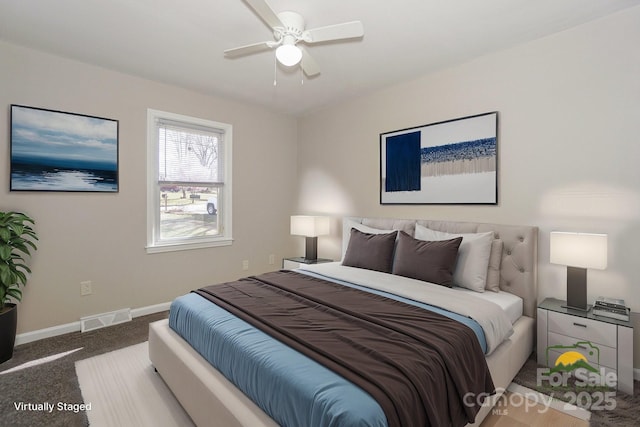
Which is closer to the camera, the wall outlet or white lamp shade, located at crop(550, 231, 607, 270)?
white lamp shade, located at crop(550, 231, 607, 270)

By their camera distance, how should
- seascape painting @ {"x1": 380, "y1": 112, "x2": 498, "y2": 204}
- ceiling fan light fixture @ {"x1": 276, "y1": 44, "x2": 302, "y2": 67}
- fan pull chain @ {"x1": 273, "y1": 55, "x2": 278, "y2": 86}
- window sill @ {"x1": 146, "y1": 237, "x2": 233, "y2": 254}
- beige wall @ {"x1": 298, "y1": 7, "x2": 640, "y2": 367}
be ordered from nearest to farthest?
ceiling fan light fixture @ {"x1": 276, "y1": 44, "x2": 302, "y2": 67}
beige wall @ {"x1": 298, "y1": 7, "x2": 640, "y2": 367}
seascape painting @ {"x1": 380, "y1": 112, "x2": 498, "y2": 204}
fan pull chain @ {"x1": 273, "y1": 55, "x2": 278, "y2": 86}
window sill @ {"x1": 146, "y1": 237, "x2": 233, "y2": 254}

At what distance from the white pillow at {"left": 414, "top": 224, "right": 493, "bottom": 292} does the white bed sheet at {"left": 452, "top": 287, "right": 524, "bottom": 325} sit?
0.20ft

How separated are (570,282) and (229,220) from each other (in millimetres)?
3560

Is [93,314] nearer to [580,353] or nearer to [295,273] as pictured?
[295,273]

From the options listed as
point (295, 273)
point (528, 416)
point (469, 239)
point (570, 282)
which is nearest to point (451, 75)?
point (469, 239)

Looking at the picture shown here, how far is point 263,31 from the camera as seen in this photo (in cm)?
243

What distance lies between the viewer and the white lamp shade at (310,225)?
157 inches

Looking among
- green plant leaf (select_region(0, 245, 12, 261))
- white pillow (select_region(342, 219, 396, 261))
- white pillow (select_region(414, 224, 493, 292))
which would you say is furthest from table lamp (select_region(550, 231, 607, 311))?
green plant leaf (select_region(0, 245, 12, 261))

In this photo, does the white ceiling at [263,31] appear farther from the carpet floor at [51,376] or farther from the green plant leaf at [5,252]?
the carpet floor at [51,376]

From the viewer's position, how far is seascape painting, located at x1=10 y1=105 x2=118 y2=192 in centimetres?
268

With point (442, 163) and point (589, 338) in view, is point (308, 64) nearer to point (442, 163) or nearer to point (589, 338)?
point (442, 163)

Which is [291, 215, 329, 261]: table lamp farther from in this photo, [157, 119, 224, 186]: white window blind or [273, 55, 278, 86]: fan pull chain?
[273, 55, 278, 86]: fan pull chain

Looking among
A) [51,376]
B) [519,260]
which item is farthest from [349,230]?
[51,376]

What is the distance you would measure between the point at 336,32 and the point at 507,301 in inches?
90.2
